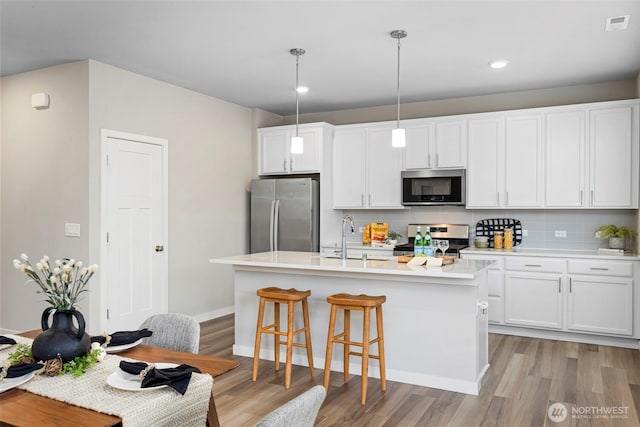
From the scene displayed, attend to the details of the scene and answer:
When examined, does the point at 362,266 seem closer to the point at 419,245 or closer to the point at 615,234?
the point at 419,245

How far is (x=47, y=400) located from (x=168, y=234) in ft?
12.2

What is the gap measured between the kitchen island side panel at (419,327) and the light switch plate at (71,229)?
1.89 meters

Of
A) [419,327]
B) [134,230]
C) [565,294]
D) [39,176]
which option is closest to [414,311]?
[419,327]

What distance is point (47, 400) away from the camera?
5.12 ft

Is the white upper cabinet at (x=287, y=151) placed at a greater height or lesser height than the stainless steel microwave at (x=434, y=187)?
greater

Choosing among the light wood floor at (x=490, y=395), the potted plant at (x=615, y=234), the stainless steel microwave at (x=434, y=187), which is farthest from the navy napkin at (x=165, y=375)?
the potted plant at (x=615, y=234)

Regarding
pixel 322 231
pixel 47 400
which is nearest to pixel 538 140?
pixel 322 231

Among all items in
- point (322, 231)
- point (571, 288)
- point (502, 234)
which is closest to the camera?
point (571, 288)

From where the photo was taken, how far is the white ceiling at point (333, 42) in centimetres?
328

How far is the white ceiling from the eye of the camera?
129 inches

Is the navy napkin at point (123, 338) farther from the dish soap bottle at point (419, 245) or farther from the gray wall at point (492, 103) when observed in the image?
the gray wall at point (492, 103)

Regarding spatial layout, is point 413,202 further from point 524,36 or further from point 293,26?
point 293,26

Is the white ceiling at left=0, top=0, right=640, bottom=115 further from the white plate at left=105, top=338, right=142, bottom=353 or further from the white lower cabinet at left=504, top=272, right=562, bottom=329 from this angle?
the white plate at left=105, top=338, right=142, bottom=353

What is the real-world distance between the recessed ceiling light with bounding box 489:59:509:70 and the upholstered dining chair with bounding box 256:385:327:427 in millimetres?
3800
